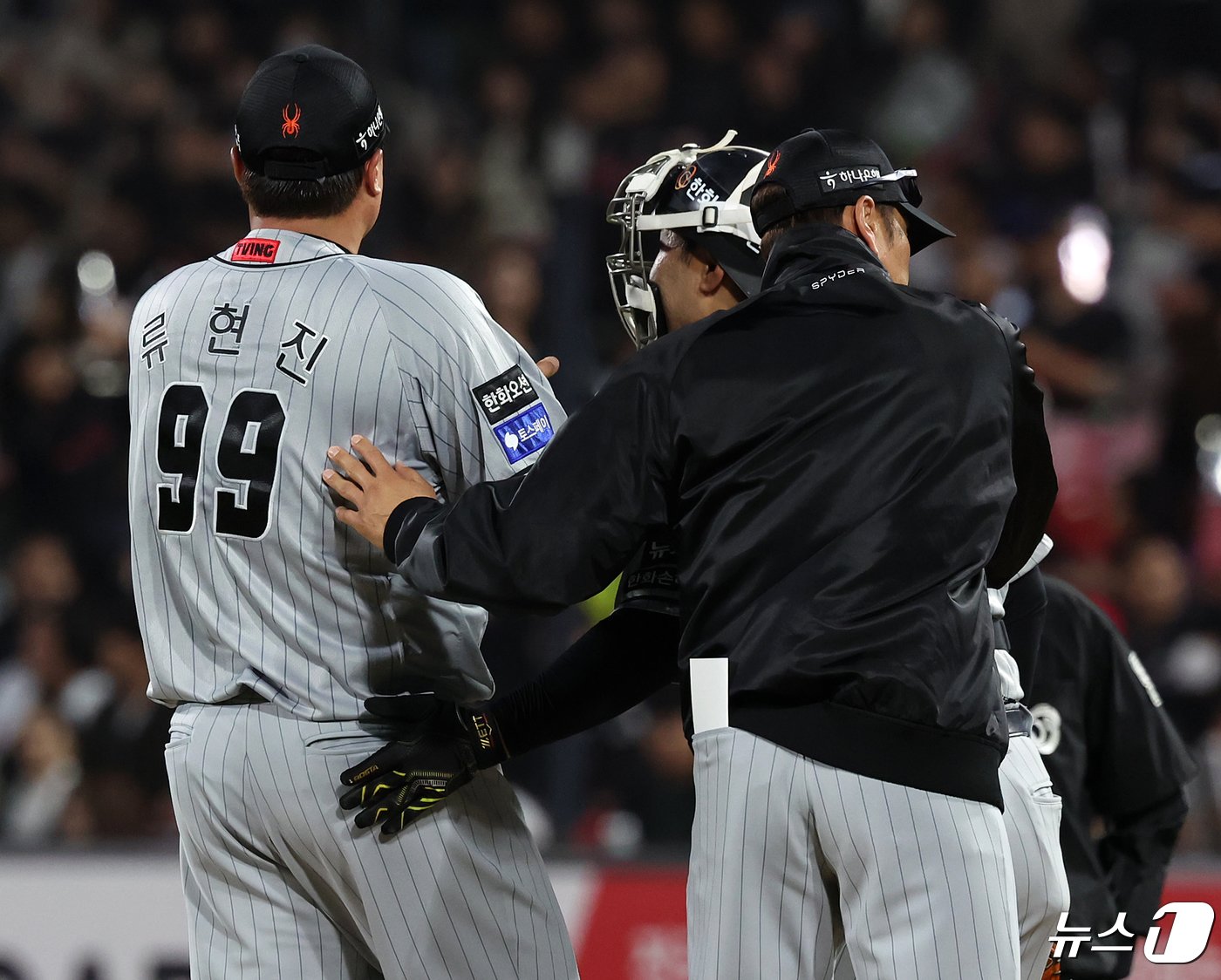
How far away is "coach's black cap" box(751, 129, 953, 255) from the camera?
232 centimetres

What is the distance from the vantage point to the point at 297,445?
2355 millimetres

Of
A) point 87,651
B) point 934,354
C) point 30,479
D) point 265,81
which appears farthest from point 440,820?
point 30,479

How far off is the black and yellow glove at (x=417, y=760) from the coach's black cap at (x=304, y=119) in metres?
0.82

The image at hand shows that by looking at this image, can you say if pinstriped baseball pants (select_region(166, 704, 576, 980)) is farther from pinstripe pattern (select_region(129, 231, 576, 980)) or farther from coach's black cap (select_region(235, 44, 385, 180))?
coach's black cap (select_region(235, 44, 385, 180))

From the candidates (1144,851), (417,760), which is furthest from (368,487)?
(1144,851)

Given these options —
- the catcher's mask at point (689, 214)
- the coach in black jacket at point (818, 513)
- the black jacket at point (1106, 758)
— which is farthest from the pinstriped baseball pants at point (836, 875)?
the black jacket at point (1106, 758)

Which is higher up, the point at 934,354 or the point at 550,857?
the point at 934,354

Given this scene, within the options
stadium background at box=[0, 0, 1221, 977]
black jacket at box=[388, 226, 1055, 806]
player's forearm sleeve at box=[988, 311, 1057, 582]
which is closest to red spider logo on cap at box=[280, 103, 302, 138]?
black jacket at box=[388, 226, 1055, 806]

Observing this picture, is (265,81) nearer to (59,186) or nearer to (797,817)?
(797,817)

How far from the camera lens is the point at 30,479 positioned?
22.6ft

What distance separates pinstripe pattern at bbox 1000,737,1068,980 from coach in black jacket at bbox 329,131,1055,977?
44cm

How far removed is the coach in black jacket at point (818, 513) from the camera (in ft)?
6.88

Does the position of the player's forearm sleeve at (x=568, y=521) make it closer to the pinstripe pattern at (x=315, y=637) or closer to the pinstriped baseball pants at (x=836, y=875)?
the pinstripe pattern at (x=315, y=637)

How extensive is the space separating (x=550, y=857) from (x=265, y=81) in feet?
9.39
